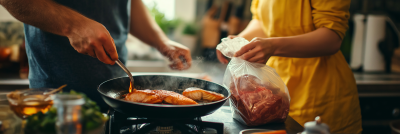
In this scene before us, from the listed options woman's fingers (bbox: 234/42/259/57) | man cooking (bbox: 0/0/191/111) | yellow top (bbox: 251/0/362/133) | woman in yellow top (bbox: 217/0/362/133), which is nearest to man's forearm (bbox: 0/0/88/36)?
man cooking (bbox: 0/0/191/111)

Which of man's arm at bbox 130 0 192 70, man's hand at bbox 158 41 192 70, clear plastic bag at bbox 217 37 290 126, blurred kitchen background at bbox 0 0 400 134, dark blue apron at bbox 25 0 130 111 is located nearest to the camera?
clear plastic bag at bbox 217 37 290 126

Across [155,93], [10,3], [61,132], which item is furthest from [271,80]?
[10,3]

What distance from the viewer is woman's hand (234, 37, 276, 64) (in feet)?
3.35

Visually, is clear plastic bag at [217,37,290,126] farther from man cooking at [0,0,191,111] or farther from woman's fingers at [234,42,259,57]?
man cooking at [0,0,191,111]

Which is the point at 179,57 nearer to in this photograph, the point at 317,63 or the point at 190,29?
the point at 317,63

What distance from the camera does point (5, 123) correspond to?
788mm

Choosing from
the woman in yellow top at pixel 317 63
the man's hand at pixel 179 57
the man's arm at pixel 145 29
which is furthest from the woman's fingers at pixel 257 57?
the man's arm at pixel 145 29

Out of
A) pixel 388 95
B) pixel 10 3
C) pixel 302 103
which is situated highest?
pixel 10 3

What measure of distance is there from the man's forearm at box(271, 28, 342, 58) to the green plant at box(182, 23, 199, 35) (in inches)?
75.0

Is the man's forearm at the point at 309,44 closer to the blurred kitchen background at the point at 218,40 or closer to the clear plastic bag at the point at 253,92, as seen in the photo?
the clear plastic bag at the point at 253,92

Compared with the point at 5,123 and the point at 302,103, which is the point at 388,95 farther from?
the point at 5,123

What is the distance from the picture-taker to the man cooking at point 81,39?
2.93 feet

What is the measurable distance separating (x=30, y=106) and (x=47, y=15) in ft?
1.20

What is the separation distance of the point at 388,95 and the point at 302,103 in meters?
1.27
